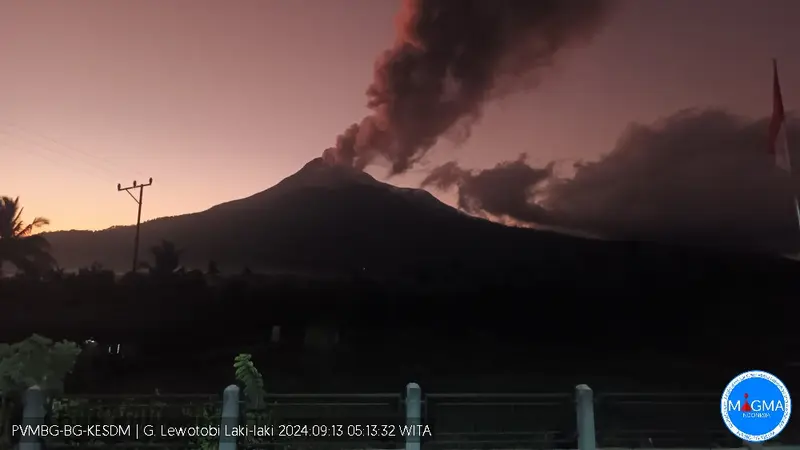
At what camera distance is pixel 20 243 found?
30.2 feet

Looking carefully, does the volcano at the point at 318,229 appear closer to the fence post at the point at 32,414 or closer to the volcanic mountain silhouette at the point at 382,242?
the volcanic mountain silhouette at the point at 382,242

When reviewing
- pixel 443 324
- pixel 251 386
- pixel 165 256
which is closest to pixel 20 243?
pixel 165 256

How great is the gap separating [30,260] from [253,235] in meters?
3.42

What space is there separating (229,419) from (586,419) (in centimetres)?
374

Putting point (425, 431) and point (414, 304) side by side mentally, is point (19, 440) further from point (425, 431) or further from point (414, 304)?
point (414, 304)

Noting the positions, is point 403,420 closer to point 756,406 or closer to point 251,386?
point 251,386

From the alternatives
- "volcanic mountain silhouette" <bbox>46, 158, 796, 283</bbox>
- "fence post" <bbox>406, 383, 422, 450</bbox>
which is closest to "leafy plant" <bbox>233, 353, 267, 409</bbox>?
"fence post" <bbox>406, 383, 422, 450</bbox>

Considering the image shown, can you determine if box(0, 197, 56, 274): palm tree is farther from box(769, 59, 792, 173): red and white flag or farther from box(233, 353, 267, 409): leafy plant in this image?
box(769, 59, 792, 173): red and white flag

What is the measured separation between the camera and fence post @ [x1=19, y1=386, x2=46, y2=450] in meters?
6.04

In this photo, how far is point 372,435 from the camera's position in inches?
273

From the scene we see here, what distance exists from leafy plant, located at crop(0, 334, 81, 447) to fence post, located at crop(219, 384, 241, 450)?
2377 mm

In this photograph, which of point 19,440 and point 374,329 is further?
point 374,329

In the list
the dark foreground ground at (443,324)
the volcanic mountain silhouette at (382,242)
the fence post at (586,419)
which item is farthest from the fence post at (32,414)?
the fence post at (586,419)

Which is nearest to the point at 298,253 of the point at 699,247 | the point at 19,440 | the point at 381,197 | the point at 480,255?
the point at 381,197
